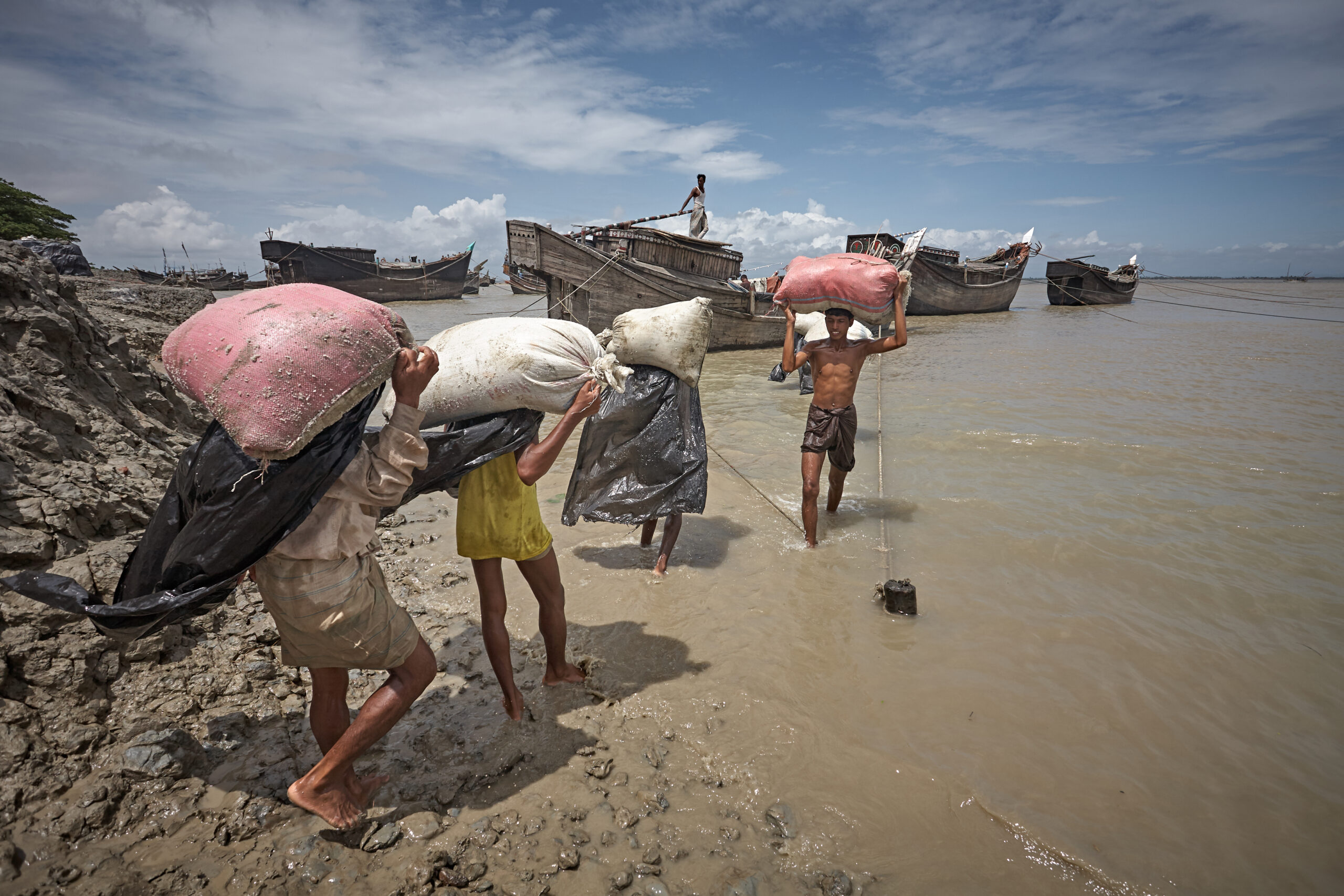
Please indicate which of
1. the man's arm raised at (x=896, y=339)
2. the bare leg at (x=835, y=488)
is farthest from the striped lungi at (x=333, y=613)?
the bare leg at (x=835, y=488)

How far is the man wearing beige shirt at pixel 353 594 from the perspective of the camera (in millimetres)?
1568

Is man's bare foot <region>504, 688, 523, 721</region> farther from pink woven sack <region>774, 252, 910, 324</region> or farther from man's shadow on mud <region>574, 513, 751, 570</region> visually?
pink woven sack <region>774, 252, 910, 324</region>

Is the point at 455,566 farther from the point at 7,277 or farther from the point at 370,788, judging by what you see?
the point at 7,277

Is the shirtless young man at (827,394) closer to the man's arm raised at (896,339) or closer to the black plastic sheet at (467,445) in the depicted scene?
the man's arm raised at (896,339)

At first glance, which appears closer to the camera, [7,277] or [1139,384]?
[7,277]

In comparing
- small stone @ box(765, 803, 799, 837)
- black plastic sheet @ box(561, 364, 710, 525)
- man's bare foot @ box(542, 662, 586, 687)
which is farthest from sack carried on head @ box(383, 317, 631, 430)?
small stone @ box(765, 803, 799, 837)

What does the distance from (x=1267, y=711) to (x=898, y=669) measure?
1483 mm

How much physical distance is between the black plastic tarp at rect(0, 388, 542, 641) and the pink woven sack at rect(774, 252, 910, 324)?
287 cm

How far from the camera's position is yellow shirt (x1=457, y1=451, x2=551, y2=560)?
2199 mm

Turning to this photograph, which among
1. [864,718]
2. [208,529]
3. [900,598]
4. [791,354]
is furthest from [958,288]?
[208,529]

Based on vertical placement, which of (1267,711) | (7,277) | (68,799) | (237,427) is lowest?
(1267,711)

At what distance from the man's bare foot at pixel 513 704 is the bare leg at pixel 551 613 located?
0.23 meters

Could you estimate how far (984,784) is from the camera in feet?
7.14

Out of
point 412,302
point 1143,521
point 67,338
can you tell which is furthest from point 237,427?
point 412,302
